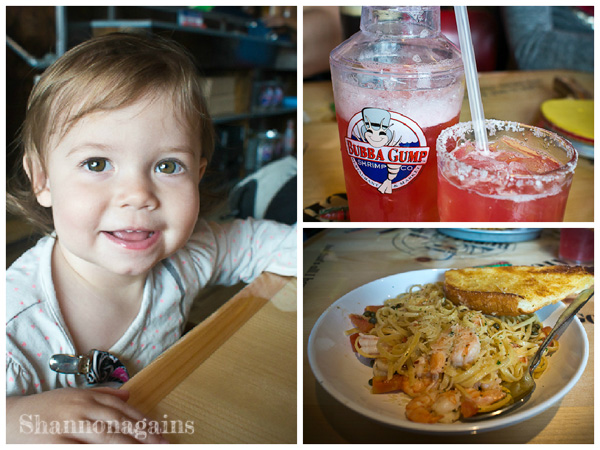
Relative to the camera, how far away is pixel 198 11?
1603mm

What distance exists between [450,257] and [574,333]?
0.24m

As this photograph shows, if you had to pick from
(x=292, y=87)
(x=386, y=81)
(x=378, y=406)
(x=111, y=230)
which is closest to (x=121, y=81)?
(x=111, y=230)

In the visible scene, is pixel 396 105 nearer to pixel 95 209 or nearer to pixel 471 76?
pixel 471 76

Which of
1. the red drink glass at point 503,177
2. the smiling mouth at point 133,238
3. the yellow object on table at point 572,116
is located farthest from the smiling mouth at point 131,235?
the yellow object on table at point 572,116

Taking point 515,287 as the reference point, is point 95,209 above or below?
above

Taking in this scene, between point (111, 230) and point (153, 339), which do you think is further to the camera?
point (153, 339)

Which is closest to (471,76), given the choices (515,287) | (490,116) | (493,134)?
(493,134)

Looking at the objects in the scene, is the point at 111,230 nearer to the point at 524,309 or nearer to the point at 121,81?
the point at 121,81

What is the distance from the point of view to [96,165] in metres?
0.54

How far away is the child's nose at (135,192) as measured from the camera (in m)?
0.55

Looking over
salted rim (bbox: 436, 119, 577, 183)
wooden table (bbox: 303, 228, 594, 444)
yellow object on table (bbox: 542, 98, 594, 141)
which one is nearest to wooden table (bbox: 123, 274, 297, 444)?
wooden table (bbox: 303, 228, 594, 444)

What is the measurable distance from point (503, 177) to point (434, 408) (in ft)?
0.71

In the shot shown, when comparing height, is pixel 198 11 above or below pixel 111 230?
above

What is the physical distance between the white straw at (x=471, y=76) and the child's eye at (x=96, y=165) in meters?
0.38
